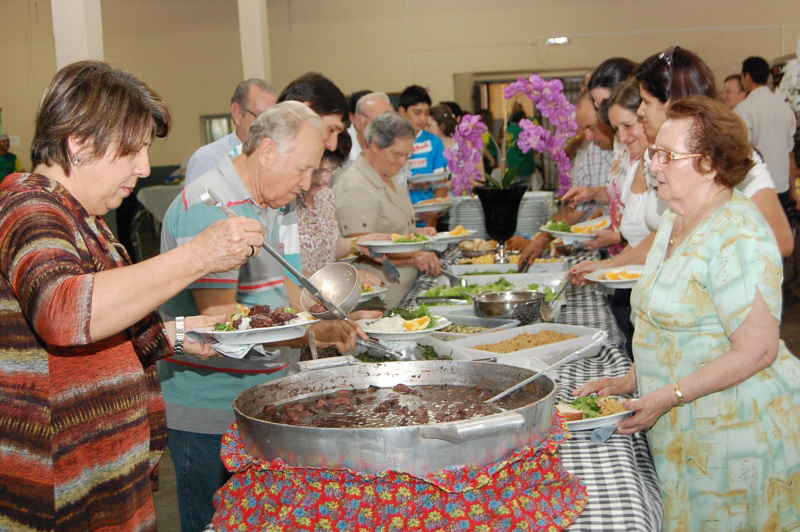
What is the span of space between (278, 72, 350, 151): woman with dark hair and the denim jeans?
3.36ft

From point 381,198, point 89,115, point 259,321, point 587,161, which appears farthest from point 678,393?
point 587,161

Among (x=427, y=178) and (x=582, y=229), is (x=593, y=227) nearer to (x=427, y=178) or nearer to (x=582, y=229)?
(x=582, y=229)

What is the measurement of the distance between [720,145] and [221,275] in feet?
3.62

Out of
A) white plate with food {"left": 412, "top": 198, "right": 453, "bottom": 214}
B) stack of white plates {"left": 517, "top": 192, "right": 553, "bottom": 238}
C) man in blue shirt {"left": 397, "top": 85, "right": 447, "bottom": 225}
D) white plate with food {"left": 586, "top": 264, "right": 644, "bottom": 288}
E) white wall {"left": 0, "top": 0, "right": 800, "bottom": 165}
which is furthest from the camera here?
white wall {"left": 0, "top": 0, "right": 800, "bottom": 165}

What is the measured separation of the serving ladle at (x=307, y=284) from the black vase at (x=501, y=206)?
153 cm

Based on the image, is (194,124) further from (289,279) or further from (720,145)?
(720,145)

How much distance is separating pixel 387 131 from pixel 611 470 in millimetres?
2302

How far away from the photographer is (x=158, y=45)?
412 inches

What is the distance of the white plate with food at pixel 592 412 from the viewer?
164cm

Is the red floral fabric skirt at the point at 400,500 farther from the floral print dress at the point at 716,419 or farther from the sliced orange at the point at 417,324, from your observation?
the sliced orange at the point at 417,324

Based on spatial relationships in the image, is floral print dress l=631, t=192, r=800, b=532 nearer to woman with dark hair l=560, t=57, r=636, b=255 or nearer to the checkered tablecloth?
the checkered tablecloth

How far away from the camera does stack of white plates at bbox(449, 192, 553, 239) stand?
4.55 metres

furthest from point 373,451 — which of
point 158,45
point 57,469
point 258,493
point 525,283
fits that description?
point 158,45

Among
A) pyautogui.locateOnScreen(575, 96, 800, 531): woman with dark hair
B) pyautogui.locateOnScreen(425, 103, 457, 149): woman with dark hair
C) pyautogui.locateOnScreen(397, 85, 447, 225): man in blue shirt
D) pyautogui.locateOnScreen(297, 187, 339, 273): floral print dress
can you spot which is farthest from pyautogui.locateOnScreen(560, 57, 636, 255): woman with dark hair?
pyautogui.locateOnScreen(425, 103, 457, 149): woman with dark hair
